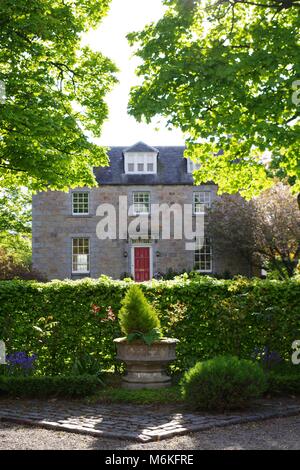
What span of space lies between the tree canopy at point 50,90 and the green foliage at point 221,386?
29.7 ft

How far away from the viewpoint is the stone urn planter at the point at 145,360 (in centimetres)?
1092

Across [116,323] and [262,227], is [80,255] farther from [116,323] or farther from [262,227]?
[116,323]

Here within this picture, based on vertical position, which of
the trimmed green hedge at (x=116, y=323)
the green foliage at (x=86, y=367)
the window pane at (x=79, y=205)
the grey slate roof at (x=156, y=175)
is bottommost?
the green foliage at (x=86, y=367)

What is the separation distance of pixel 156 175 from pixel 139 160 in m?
1.50

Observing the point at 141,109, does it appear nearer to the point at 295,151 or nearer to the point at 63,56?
the point at 295,151

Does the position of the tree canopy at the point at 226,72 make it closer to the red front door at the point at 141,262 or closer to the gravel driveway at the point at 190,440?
the gravel driveway at the point at 190,440

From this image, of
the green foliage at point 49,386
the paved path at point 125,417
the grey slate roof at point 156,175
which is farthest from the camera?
the grey slate roof at point 156,175

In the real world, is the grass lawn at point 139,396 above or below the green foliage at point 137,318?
below

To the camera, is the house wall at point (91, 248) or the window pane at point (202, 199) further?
the window pane at point (202, 199)

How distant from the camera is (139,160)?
40.0m

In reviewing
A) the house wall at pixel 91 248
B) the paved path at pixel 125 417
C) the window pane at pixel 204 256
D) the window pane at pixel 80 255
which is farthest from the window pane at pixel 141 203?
the paved path at pixel 125 417

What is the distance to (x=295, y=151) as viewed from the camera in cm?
1517

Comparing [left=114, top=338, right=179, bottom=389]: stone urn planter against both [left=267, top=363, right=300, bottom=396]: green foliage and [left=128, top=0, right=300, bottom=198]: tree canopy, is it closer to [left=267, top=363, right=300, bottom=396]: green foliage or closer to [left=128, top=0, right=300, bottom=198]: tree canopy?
[left=267, top=363, right=300, bottom=396]: green foliage
